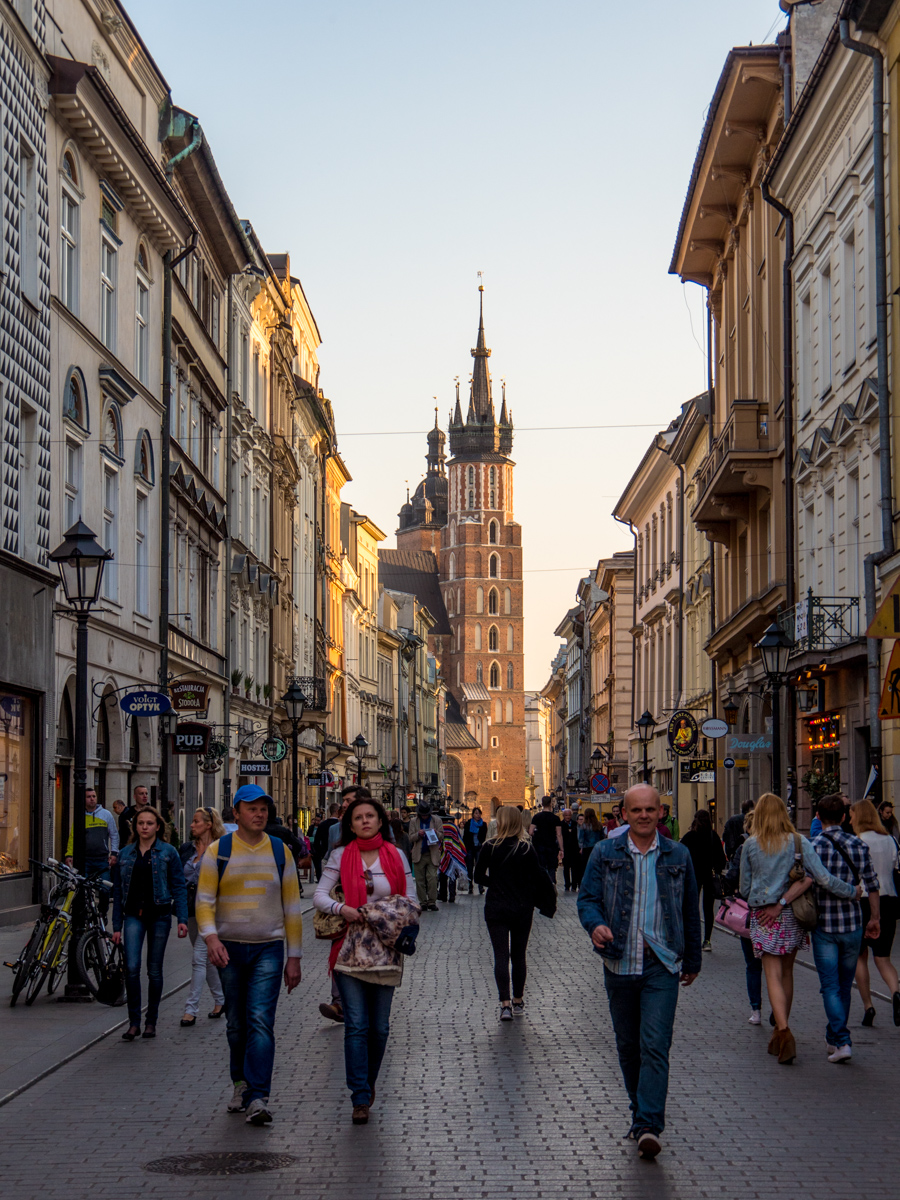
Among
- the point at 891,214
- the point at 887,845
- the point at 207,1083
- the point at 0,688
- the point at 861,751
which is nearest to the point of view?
the point at 207,1083

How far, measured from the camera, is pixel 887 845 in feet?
43.0

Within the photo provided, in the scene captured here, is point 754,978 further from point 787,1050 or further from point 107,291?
point 107,291

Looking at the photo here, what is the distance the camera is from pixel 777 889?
437 inches

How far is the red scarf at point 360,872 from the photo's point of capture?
29.6ft

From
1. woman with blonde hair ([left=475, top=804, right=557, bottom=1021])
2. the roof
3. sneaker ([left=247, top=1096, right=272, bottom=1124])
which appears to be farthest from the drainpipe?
the roof

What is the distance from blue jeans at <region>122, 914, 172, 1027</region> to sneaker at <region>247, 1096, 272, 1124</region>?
340 cm

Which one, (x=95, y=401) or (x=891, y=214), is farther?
(x=95, y=401)

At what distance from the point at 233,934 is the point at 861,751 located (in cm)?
1719

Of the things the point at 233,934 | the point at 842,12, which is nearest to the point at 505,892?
the point at 233,934

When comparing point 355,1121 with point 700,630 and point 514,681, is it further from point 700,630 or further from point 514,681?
point 514,681

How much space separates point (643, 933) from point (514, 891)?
578cm

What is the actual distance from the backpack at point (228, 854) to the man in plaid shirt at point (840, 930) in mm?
3842

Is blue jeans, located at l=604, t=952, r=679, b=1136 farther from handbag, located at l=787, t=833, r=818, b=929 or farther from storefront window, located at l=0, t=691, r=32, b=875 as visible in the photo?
storefront window, located at l=0, t=691, r=32, b=875

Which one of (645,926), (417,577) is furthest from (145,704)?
(417,577)
